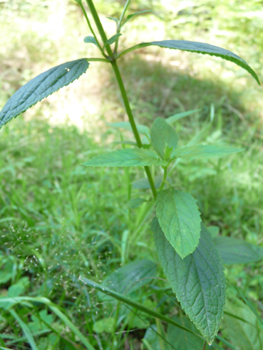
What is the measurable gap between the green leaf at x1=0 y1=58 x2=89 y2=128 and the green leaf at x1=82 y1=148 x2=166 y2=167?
7.3 inches

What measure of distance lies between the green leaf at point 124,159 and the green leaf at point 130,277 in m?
0.43

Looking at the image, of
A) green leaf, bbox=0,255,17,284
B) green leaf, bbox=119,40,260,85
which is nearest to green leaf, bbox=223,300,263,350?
green leaf, bbox=119,40,260,85

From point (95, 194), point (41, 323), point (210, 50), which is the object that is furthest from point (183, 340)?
point (95, 194)

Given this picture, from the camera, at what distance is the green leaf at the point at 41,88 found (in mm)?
577

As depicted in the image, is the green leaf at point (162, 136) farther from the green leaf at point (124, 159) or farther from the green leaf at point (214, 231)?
the green leaf at point (214, 231)

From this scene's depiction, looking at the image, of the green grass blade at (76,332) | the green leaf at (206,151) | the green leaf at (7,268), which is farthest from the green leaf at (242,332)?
the green leaf at (7,268)

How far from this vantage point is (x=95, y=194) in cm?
168

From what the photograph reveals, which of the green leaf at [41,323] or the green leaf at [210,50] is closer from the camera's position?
the green leaf at [210,50]

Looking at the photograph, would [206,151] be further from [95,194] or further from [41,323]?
[95,194]

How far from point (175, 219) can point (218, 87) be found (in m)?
3.40

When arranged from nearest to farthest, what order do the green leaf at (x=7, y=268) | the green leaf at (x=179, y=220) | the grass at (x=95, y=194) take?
1. the green leaf at (x=179, y=220)
2. the grass at (x=95, y=194)
3. the green leaf at (x=7, y=268)

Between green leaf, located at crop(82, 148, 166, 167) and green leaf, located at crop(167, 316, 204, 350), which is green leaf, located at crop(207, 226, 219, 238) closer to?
green leaf, located at crop(167, 316, 204, 350)

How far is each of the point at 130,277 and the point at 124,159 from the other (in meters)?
0.48

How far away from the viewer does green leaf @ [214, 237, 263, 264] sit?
875mm
